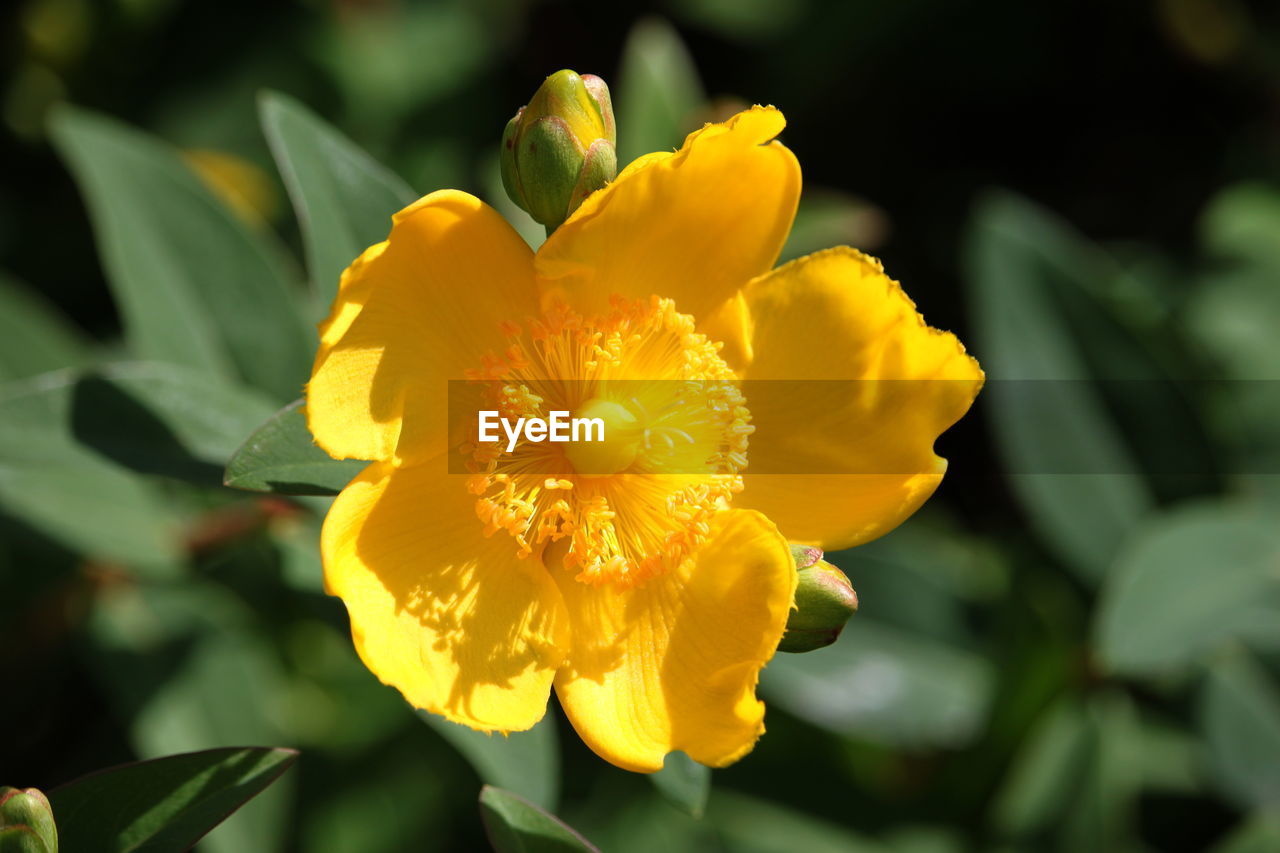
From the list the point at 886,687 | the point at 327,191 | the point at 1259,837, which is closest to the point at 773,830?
the point at 886,687

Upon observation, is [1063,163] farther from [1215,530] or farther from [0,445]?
[0,445]

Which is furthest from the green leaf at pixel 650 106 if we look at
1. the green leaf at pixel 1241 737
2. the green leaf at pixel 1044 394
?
the green leaf at pixel 1241 737

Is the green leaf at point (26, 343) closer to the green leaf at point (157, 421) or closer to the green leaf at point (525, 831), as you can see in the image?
the green leaf at point (157, 421)

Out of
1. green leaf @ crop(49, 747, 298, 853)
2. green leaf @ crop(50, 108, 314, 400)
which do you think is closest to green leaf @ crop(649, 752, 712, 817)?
green leaf @ crop(49, 747, 298, 853)

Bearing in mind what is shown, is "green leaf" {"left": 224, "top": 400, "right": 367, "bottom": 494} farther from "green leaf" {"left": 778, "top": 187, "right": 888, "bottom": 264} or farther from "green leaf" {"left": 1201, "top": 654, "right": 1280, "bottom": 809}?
"green leaf" {"left": 1201, "top": 654, "right": 1280, "bottom": 809}

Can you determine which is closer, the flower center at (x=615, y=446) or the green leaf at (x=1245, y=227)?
Result: the flower center at (x=615, y=446)

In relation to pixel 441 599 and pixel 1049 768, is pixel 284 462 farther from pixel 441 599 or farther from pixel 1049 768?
pixel 1049 768

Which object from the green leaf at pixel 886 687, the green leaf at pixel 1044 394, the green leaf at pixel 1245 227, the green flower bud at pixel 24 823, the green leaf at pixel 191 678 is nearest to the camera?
the green flower bud at pixel 24 823
